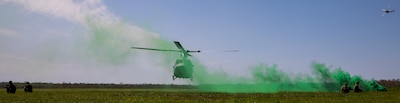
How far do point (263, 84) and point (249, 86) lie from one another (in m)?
3.64

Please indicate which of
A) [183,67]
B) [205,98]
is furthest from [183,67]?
[205,98]

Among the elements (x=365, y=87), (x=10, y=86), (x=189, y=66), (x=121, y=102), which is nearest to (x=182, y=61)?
(x=189, y=66)

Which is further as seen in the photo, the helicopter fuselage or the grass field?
the helicopter fuselage

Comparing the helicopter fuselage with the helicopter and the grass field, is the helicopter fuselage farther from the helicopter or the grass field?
the grass field

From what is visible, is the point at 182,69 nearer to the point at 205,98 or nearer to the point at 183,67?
the point at 183,67

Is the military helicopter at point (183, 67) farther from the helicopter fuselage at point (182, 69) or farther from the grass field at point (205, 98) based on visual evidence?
the grass field at point (205, 98)

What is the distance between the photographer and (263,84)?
102 meters

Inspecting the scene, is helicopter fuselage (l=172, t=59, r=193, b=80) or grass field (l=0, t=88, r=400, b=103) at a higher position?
helicopter fuselage (l=172, t=59, r=193, b=80)

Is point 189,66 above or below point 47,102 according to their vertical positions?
Result: above

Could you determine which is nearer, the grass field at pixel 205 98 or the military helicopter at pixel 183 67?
the grass field at pixel 205 98

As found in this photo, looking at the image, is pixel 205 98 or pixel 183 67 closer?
pixel 205 98

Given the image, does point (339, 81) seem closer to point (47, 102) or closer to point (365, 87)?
point (365, 87)

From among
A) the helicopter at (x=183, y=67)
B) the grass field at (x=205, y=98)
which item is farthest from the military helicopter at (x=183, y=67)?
the grass field at (x=205, y=98)

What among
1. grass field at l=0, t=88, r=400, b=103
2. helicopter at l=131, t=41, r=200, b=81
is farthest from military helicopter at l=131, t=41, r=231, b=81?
grass field at l=0, t=88, r=400, b=103
